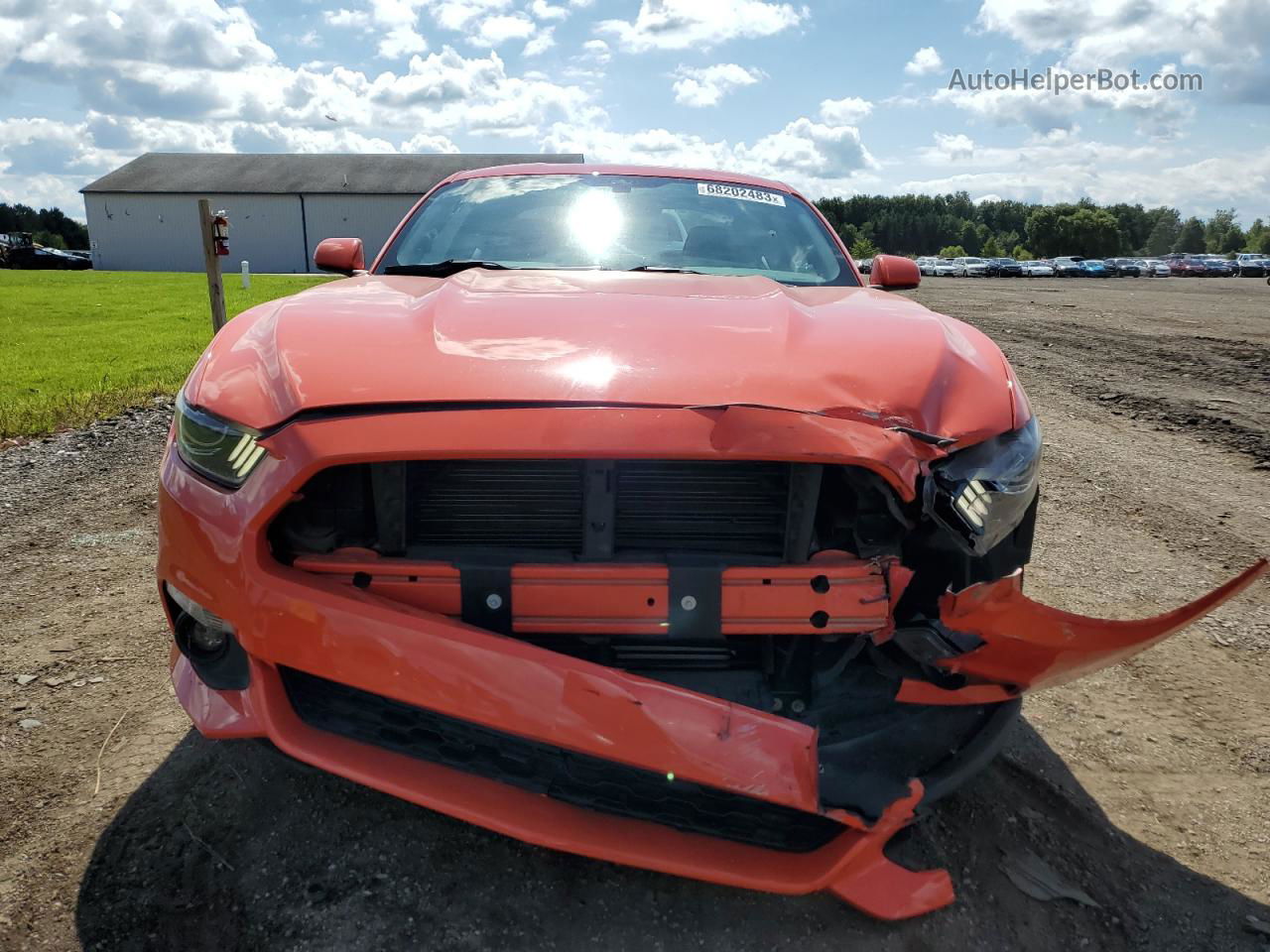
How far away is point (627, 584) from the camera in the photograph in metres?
1.72

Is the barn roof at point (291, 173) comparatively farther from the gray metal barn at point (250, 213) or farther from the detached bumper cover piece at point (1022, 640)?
the detached bumper cover piece at point (1022, 640)

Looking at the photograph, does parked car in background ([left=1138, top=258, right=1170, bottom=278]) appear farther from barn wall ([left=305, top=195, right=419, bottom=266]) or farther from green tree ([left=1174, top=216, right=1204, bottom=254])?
green tree ([left=1174, top=216, right=1204, bottom=254])

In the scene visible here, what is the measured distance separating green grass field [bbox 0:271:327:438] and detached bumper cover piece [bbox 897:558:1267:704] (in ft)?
Result: 19.6

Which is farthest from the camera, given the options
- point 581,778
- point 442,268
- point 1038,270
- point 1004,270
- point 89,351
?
point 1038,270

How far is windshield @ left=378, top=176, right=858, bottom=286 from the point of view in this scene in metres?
3.07

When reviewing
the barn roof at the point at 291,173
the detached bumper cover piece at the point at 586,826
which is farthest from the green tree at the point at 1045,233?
the detached bumper cover piece at the point at 586,826

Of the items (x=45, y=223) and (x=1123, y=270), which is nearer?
(x=1123, y=270)

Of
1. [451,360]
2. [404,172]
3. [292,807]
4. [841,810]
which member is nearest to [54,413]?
[292,807]

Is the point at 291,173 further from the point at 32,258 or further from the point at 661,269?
the point at 661,269

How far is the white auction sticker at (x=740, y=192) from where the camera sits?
352 centimetres

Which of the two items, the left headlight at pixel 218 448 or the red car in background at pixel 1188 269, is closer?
the left headlight at pixel 218 448

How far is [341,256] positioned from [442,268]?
0.63 m

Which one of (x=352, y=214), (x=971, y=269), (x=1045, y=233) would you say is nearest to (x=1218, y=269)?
(x=971, y=269)

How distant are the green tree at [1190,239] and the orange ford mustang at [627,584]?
127083 mm
